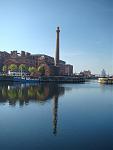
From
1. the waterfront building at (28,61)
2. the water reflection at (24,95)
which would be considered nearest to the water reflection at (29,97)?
the water reflection at (24,95)

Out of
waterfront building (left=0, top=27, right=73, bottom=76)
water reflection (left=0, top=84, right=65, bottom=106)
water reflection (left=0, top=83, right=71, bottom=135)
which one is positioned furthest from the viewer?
waterfront building (left=0, top=27, right=73, bottom=76)

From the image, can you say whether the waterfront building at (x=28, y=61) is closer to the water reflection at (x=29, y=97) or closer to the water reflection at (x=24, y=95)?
the water reflection at (x=24, y=95)

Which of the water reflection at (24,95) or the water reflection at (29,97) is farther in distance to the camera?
the water reflection at (24,95)

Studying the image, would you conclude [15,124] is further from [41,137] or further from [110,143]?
[110,143]

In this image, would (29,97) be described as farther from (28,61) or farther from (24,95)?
(28,61)

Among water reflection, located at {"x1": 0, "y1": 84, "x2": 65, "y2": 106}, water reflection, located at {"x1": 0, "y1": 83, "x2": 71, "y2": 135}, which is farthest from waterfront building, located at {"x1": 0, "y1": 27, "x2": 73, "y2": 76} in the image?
water reflection, located at {"x1": 0, "y1": 83, "x2": 71, "y2": 135}

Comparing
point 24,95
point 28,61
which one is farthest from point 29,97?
point 28,61

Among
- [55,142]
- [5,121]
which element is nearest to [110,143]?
[55,142]

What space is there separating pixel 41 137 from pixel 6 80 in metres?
77.5

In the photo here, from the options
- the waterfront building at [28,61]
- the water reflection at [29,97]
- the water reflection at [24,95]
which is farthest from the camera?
the waterfront building at [28,61]

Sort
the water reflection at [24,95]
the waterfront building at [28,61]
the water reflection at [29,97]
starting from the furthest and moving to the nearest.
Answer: the waterfront building at [28,61]
the water reflection at [24,95]
the water reflection at [29,97]

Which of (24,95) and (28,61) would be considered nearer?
(24,95)

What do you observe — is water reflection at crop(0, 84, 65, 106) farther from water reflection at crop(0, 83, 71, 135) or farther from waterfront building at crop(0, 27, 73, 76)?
waterfront building at crop(0, 27, 73, 76)

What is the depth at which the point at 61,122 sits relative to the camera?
2066 cm
